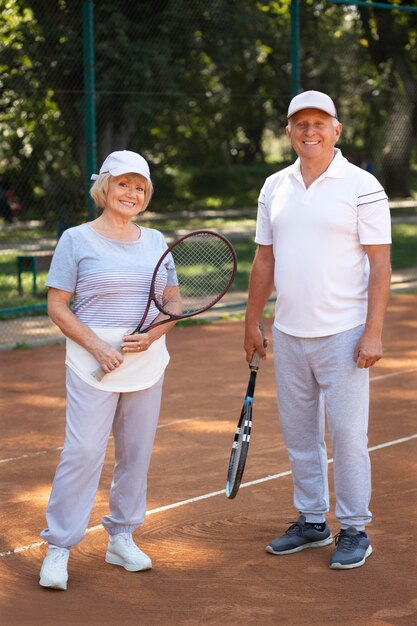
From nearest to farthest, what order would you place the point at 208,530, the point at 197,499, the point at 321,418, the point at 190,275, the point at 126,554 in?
the point at 126,554 → the point at 321,418 → the point at 208,530 → the point at 197,499 → the point at 190,275

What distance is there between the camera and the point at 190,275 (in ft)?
25.2

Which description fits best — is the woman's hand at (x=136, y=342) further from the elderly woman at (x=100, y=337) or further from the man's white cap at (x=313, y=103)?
the man's white cap at (x=313, y=103)

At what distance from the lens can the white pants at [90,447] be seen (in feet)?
15.4

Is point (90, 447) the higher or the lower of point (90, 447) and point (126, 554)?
the higher

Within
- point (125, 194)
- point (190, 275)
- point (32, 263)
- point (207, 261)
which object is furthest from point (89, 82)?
point (125, 194)

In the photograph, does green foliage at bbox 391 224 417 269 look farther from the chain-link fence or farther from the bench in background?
the bench in background

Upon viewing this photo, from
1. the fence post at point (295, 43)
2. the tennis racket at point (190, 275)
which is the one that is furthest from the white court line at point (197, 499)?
the fence post at point (295, 43)

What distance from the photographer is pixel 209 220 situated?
20922mm

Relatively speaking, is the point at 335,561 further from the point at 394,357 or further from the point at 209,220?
the point at 209,220

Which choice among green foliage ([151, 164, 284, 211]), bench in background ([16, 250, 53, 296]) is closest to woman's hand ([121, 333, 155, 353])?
bench in background ([16, 250, 53, 296])

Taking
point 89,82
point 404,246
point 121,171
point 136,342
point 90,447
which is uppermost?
point 89,82

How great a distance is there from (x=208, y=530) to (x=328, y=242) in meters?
1.62

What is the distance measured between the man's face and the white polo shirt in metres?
0.08

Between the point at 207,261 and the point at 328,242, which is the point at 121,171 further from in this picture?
the point at 207,261
